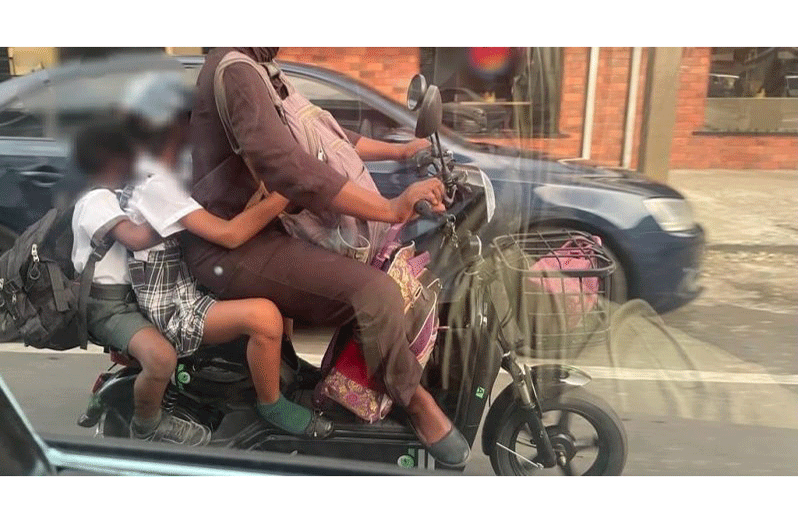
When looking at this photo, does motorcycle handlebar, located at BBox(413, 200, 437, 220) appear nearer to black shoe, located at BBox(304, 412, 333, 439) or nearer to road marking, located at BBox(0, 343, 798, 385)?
road marking, located at BBox(0, 343, 798, 385)

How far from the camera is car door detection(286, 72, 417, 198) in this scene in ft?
6.42

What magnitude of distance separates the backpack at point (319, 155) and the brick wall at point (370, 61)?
0.09 m

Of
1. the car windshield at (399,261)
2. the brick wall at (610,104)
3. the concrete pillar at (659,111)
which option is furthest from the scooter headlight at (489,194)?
the concrete pillar at (659,111)

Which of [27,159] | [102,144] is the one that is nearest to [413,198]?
[102,144]

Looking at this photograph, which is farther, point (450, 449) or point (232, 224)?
point (450, 449)

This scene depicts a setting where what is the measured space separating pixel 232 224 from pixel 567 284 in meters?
0.96

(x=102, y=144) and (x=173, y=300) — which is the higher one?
(x=102, y=144)

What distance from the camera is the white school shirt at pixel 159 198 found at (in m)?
1.89

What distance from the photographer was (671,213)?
208cm

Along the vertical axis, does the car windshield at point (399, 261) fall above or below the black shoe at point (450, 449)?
above

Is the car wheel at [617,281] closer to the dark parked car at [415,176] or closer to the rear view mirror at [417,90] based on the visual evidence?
the dark parked car at [415,176]

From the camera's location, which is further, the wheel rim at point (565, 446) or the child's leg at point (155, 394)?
the wheel rim at point (565, 446)

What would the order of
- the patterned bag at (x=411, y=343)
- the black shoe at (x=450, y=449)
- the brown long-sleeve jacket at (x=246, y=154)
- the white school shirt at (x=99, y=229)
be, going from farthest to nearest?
the black shoe at (x=450, y=449), the patterned bag at (x=411, y=343), the white school shirt at (x=99, y=229), the brown long-sleeve jacket at (x=246, y=154)

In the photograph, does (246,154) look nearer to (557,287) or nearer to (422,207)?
(422,207)
